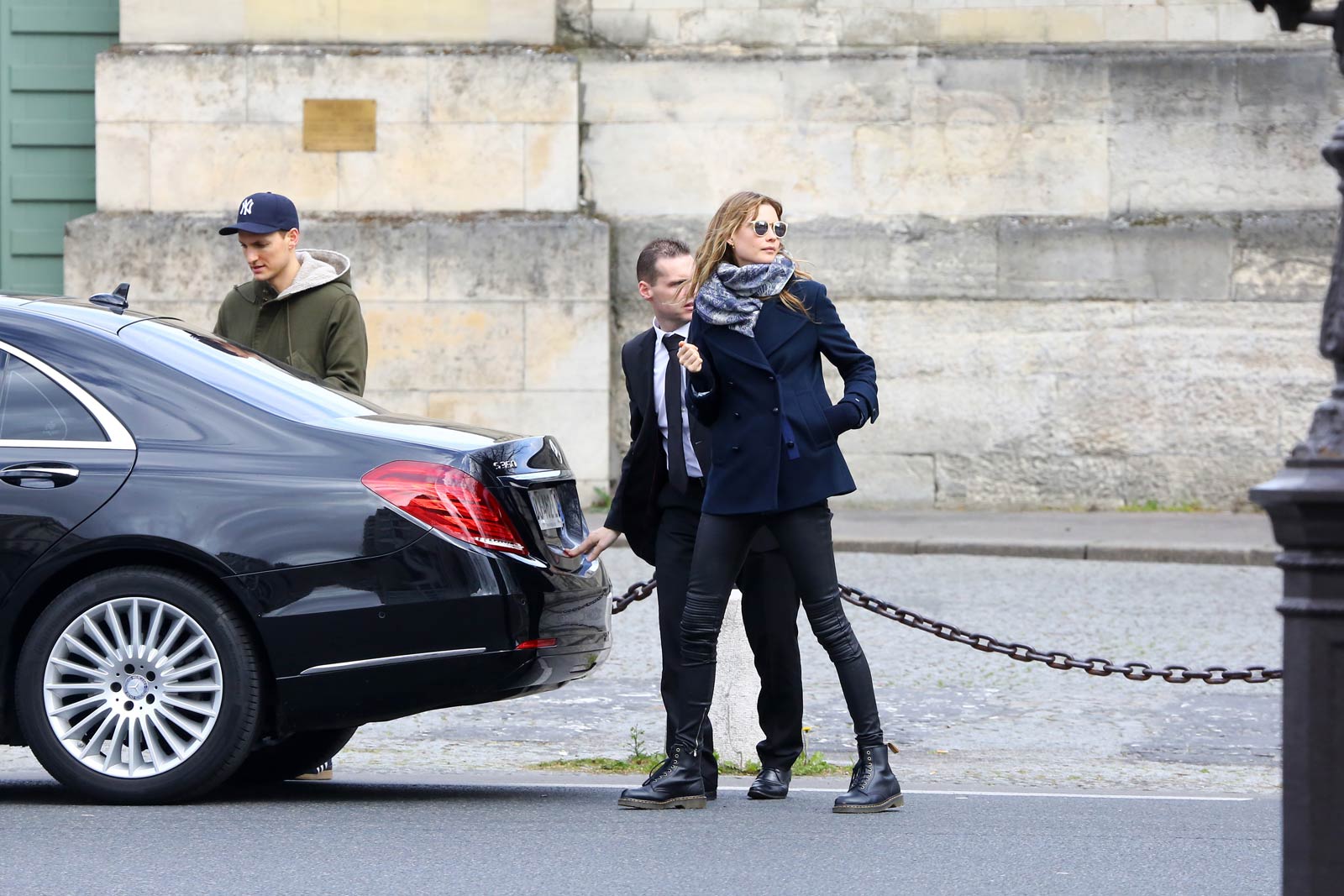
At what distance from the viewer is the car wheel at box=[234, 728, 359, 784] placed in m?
6.63

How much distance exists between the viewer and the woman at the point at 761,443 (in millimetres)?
5957

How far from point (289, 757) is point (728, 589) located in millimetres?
1671

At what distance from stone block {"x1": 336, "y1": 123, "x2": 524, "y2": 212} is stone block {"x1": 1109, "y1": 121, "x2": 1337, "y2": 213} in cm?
494

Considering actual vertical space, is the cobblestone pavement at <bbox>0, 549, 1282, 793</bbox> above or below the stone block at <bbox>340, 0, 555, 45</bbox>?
below

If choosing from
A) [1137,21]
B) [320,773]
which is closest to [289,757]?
[320,773]

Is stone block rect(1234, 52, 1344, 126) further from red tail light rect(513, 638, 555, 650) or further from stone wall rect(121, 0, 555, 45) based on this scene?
red tail light rect(513, 638, 555, 650)

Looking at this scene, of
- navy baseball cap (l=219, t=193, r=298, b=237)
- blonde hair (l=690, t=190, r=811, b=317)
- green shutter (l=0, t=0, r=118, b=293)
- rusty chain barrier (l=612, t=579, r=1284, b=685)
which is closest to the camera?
blonde hair (l=690, t=190, r=811, b=317)

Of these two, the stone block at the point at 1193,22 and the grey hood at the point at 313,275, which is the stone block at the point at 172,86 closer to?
the stone block at the point at 1193,22

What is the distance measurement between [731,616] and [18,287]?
1233 centimetres

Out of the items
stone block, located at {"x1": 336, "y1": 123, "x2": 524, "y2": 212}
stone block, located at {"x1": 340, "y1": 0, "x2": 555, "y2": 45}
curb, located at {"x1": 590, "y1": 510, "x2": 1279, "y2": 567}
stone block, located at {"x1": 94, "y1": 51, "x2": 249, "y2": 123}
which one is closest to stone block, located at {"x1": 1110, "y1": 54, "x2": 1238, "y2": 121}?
curb, located at {"x1": 590, "y1": 510, "x2": 1279, "y2": 567}

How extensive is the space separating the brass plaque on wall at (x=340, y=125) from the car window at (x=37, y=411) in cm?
1063

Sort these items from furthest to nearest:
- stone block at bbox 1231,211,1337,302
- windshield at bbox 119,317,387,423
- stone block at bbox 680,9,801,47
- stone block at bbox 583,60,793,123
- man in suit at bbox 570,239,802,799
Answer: stone block at bbox 680,9,801,47
stone block at bbox 583,60,793,123
stone block at bbox 1231,211,1337,302
man in suit at bbox 570,239,802,799
windshield at bbox 119,317,387,423

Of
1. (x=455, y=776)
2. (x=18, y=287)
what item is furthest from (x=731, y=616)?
(x=18, y=287)

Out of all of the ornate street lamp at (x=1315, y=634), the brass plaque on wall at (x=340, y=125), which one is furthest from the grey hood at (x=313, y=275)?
the brass plaque on wall at (x=340, y=125)
